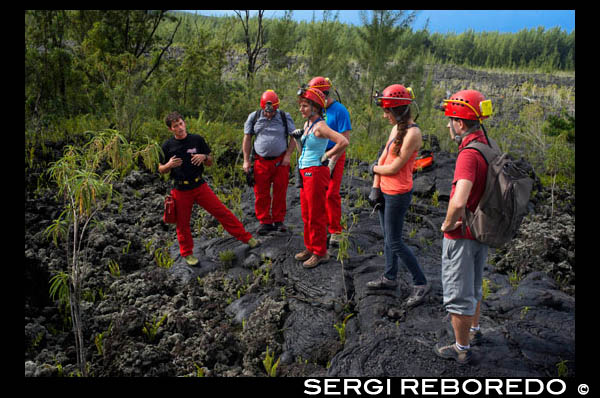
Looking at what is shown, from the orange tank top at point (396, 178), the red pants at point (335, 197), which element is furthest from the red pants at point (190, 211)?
the orange tank top at point (396, 178)

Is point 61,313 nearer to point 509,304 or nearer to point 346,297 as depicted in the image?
point 346,297

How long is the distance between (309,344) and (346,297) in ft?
2.40

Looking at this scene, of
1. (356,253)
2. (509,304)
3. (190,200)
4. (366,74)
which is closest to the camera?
(509,304)

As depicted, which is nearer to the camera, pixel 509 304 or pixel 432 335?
pixel 432 335

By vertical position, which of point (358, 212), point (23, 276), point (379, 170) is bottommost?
point (23, 276)

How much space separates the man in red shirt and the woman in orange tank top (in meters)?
0.54

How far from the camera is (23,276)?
493 centimetres

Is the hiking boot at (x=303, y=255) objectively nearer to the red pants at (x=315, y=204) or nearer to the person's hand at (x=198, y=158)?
the red pants at (x=315, y=204)

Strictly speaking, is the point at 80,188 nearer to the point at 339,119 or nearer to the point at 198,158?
the point at 198,158

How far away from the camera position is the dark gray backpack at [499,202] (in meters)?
3.16

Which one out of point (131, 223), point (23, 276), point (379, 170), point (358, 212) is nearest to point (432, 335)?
point (379, 170)

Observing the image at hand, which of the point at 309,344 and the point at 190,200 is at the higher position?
the point at 190,200

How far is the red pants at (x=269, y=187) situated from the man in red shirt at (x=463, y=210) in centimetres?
291

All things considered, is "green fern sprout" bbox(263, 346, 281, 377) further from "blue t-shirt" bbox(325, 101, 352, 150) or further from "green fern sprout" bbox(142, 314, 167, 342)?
"blue t-shirt" bbox(325, 101, 352, 150)
